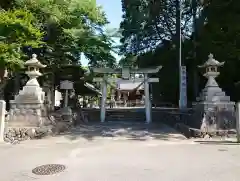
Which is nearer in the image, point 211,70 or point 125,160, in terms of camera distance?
point 125,160

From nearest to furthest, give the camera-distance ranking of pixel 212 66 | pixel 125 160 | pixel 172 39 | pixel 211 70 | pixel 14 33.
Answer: pixel 125 160
pixel 14 33
pixel 212 66
pixel 211 70
pixel 172 39

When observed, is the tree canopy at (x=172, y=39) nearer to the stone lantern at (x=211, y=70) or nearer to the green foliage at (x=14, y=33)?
the stone lantern at (x=211, y=70)

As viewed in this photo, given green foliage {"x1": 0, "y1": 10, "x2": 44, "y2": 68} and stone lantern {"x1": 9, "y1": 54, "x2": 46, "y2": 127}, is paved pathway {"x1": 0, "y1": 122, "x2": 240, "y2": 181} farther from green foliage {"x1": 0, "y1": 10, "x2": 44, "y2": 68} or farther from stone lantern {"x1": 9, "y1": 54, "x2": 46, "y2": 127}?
green foliage {"x1": 0, "y1": 10, "x2": 44, "y2": 68}

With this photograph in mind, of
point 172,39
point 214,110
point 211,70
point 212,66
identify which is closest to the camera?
point 214,110

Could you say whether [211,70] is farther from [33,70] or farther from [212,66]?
[33,70]

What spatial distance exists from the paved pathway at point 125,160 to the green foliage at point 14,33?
4.40 meters

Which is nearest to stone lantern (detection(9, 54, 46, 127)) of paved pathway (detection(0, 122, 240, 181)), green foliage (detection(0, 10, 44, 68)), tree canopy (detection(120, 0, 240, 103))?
green foliage (detection(0, 10, 44, 68))

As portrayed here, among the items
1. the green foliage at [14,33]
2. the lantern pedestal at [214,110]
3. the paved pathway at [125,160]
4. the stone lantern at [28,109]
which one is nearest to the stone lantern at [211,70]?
the lantern pedestal at [214,110]

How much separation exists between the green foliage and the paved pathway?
4397 mm

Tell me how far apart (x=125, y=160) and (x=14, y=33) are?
8590mm

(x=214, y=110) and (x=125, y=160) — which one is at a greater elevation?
(x=214, y=110)

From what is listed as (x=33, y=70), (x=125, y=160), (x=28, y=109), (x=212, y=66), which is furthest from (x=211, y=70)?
(x=28, y=109)

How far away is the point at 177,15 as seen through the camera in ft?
74.7

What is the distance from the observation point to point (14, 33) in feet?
41.5
